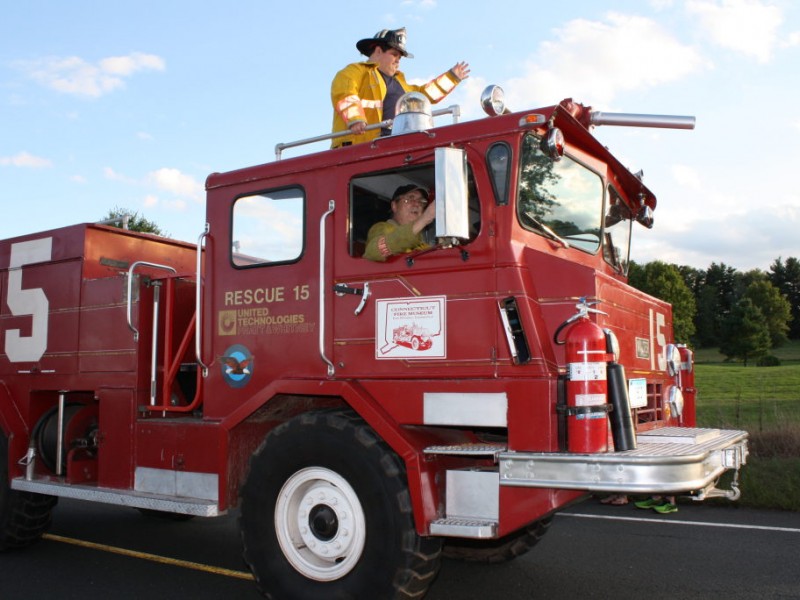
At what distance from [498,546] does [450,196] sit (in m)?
3.10

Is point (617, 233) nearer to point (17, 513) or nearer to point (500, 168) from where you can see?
point (500, 168)

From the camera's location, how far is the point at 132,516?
8164mm

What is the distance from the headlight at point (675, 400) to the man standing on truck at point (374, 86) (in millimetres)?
2921

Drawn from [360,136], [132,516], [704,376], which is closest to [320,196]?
[360,136]

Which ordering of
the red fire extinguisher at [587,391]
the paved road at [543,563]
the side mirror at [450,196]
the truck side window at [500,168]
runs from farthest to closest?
the paved road at [543,563], the truck side window at [500,168], the side mirror at [450,196], the red fire extinguisher at [587,391]

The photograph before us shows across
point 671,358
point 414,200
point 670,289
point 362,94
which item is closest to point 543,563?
point 671,358

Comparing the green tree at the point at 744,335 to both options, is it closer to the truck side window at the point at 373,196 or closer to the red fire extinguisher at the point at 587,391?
the truck side window at the point at 373,196

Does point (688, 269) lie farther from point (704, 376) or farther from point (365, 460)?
point (365, 460)

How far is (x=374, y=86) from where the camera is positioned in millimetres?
5785

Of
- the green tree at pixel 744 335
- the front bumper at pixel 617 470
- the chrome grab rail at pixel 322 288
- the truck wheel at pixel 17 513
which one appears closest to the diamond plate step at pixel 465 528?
the front bumper at pixel 617 470

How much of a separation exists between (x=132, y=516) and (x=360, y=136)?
5.29m

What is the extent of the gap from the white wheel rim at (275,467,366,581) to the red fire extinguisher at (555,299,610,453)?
1330 millimetres

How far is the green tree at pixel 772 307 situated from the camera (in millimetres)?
85938

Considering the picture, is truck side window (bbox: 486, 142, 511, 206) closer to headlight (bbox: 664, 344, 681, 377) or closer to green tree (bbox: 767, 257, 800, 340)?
headlight (bbox: 664, 344, 681, 377)
